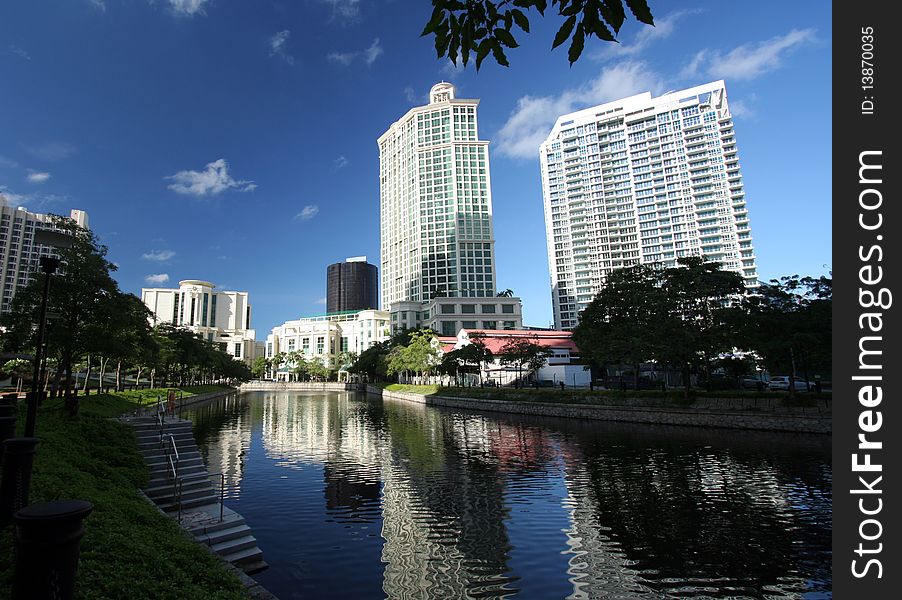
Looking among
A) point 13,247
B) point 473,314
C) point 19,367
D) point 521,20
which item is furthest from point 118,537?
point 13,247

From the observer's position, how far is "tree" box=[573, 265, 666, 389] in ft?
140

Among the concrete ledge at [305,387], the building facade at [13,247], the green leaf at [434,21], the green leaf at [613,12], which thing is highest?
the building facade at [13,247]

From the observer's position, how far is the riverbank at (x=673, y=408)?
108 ft

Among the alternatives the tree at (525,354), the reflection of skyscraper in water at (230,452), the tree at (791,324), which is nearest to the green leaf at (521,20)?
the reflection of skyscraper in water at (230,452)

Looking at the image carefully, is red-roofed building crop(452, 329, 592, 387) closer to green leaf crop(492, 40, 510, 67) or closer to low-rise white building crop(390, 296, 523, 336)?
low-rise white building crop(390, 296, 523, 336)

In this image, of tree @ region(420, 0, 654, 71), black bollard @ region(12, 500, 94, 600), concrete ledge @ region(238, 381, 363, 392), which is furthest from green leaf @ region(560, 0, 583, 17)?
concrete ledge @ region(238, 381, 363, 392)

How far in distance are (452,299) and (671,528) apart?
121181 mm

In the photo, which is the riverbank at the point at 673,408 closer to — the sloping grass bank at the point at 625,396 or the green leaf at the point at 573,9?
the sloping grass bank at the point at 625,396

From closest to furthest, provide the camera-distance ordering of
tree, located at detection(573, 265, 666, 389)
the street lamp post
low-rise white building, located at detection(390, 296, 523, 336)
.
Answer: the street lamp post
tree, located at detection(573, 265, 666, 389)
low-rise white building, located at detection(390, 296, 523, 336)

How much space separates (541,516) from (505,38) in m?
15.4

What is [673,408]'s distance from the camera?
132 ft

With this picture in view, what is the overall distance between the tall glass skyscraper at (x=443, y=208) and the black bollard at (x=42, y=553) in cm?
16015

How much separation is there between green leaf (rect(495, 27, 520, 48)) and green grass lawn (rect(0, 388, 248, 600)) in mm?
8268

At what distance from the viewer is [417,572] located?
11.6 metres
